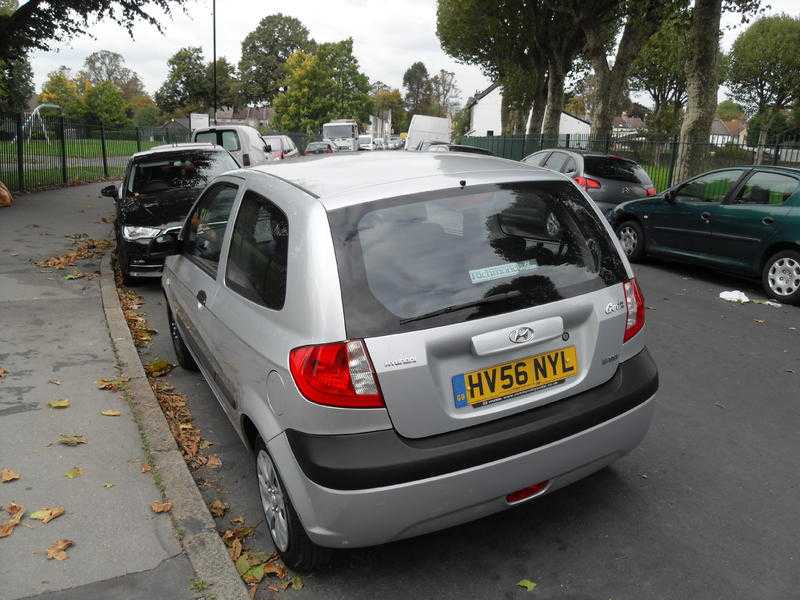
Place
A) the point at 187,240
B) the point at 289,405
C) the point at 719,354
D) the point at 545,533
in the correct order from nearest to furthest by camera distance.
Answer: the point at 289,405 < the point at 545,533 < the point at 187,240 < the point at 719,354

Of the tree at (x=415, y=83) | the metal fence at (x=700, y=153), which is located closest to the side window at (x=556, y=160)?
the metal fence at (x=700, y=153)

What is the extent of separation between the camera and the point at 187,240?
187 inches

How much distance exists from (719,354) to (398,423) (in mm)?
4347

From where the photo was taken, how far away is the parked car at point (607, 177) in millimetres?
11391

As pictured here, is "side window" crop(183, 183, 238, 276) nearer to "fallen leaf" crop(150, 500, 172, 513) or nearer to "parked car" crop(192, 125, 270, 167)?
"fallen leaf" crop(150, 500, 172, 513)

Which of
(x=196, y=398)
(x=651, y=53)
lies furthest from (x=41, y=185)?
(x=651, y=53)

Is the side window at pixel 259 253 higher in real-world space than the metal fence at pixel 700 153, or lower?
lower

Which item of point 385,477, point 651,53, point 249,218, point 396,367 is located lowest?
point 385,477

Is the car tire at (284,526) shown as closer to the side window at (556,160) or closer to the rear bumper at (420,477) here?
the rear bumper at (420,477)

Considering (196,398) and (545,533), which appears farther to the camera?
(196,398)

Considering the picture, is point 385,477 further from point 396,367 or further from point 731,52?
point 731,52

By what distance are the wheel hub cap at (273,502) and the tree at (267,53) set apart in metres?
101

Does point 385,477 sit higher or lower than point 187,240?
lower

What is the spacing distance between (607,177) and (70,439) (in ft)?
31.9
